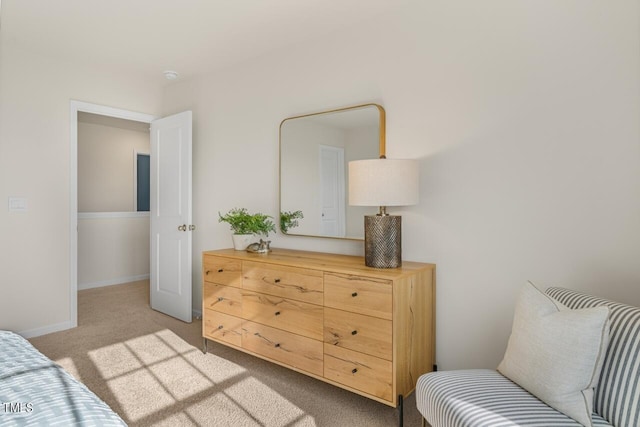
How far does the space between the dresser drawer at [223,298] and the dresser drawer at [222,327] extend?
0.14 ft

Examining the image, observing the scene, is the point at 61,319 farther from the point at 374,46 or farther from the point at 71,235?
the point at 374,46

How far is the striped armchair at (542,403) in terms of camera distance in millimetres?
1183

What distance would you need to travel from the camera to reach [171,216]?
3.67 m

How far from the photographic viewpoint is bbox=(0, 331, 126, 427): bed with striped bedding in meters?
0.92

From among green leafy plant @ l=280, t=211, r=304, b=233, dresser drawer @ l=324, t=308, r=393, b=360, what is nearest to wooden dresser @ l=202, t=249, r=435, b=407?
dresser drawer @ l=324, t=308, r=393, b=360

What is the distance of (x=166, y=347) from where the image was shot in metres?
2.85

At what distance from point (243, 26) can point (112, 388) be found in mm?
2551

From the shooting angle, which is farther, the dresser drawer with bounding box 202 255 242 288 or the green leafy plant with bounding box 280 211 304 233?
the green leafy plant with bounding box 280 211 304 233

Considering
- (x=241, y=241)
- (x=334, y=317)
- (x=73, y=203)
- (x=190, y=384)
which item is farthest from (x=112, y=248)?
(x=334, y=317)

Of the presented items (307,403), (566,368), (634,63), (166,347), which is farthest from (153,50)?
(566,368)

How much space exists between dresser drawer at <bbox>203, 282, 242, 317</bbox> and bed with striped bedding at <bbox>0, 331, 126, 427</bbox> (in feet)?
4.31

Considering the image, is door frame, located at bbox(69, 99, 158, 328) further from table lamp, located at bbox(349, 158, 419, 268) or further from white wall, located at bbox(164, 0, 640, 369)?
table lamp, located at bbox(349, 158, 419, 268)

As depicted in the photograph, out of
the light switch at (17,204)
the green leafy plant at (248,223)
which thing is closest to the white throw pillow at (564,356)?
the green leafy plant at (248,223)

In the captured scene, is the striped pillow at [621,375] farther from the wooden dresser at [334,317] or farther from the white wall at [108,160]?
the white wall at [108,160]
